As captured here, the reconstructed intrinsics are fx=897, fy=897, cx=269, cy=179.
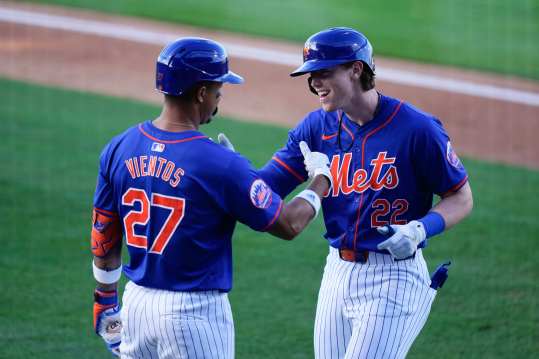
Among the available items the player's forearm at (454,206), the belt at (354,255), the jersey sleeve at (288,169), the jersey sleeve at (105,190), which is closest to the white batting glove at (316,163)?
the jersey sleeve at (288,169)

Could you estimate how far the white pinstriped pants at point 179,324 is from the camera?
12.0 feet

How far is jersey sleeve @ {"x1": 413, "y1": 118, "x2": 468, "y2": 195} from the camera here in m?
4.09

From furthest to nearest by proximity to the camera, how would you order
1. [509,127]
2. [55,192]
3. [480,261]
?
1. [509,127]
2. [55,192]
3. [480,261]

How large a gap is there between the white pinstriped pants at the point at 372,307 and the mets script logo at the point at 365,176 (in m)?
0.32

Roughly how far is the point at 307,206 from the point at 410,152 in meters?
0.65

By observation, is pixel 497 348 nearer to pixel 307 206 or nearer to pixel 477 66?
pixel 307 206

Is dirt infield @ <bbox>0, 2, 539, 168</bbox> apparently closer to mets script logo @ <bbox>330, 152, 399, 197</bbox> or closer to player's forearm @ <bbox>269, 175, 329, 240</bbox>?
mets script logo @ <bbox>330, 152, 399, 197</bbox>

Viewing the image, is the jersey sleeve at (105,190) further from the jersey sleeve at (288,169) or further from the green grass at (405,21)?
the green grass at (405,21)

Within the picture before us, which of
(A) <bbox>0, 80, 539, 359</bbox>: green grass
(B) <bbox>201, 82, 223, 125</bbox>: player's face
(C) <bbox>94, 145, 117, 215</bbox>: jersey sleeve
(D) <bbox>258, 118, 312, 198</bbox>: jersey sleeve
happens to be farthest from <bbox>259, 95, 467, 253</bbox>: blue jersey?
(A) <bbox>0, 80, 539, 359</bbox>: green grass

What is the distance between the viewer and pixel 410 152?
4.12 metres

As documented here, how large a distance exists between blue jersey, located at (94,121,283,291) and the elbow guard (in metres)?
0.20

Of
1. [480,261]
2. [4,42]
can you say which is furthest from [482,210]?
[4,42]

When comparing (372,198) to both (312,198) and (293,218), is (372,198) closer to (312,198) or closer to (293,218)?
(312,198)

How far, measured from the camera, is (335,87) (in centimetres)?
416
